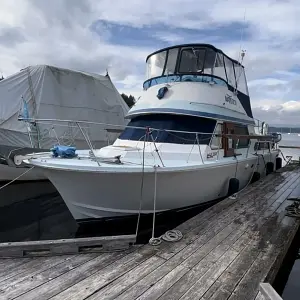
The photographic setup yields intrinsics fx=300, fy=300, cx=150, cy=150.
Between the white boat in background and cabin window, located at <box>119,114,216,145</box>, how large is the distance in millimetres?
4330

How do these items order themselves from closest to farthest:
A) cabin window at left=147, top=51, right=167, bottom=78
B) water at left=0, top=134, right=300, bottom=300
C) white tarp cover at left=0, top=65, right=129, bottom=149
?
1. water at left=0, top=134, right=300, bottom=300
2. cabin window at left=147, top=51, right=167, bottom=78
3. white tarp cover at left=0, top=65, right=129, bottom=149

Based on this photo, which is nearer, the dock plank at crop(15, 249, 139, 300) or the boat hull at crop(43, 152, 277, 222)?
the dock plank at crop(15, 249, 139, 300)

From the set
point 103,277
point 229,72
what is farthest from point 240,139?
point 103,277

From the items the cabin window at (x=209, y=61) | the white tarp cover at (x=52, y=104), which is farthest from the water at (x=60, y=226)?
the cabin window at (x=209, y=61)

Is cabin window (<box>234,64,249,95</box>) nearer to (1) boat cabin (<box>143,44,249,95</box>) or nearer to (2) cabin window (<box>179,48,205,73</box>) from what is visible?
(1) boat cabin (<box>143,44,249,95</box>)

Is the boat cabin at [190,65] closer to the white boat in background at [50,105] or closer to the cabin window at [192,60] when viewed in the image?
the cabin window at [192,60]

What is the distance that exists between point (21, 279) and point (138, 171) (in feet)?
8.24

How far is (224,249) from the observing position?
13.5 feet

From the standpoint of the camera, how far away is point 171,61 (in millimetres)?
7969

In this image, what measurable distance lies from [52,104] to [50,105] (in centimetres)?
11

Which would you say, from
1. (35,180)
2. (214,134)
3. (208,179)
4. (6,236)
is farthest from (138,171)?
(35,180)

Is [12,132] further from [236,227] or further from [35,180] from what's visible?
[236,227]

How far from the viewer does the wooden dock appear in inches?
118

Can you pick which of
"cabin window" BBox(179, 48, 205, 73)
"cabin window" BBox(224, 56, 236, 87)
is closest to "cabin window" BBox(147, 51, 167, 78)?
"cabin window" BBox(179, 48, 205, 73)
